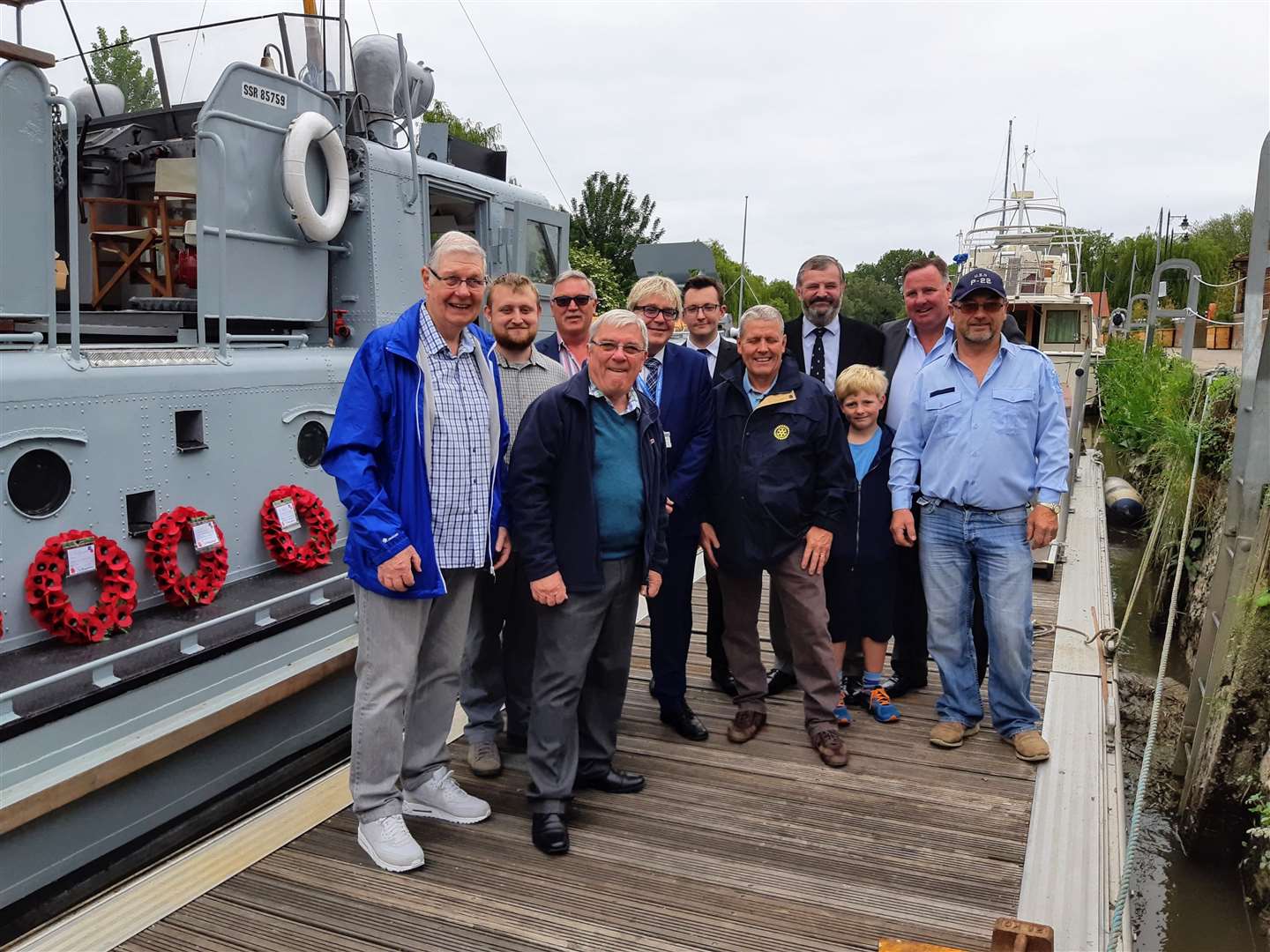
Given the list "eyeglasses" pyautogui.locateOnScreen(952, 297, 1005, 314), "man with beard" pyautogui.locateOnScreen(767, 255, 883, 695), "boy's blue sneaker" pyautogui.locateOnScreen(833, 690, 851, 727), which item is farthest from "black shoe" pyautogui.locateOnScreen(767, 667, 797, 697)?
"eyeglasses" pyautogui.locateOnScreen(952, 297, 1005, 314)

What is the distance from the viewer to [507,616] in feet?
13.2

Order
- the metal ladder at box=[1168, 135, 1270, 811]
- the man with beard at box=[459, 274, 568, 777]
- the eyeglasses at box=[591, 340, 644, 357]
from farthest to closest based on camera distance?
the metal ladder at box=[1168, 135, 1270, 811] < the man with beard at box=[459, 274, 568, 777] < the eyeglasses at box=[591, 340, 644, 357]

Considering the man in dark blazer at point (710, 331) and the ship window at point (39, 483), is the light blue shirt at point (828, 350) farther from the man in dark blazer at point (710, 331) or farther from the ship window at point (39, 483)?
the ship window at point (39, 483)

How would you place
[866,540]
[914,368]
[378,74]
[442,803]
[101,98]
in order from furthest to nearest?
1. [101,98]
2. [378,74]
3. [914,368]
4. [866,540]
5. [442,803]

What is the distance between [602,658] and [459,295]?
4.79 feet

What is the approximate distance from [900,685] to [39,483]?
13.7ft

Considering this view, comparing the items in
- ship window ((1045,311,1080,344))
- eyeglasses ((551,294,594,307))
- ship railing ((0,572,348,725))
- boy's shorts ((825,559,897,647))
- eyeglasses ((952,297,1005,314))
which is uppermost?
ship window ((1045,311,1080,344))

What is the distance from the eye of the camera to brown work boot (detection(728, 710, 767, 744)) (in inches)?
171

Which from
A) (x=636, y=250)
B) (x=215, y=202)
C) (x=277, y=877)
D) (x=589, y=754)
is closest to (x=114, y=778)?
(x=277, y=877)

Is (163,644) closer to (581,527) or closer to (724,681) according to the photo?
(581,527)

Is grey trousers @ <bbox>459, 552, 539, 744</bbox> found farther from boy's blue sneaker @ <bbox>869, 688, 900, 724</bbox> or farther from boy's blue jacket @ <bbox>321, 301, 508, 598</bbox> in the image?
boy's blue sneaker @ <bbox>869, 688, 900, 724</bbox>

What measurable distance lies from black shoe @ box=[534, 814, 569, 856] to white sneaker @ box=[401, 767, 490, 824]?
0.27 m

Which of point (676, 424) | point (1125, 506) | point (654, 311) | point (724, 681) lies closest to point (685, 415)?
point (676, 424)

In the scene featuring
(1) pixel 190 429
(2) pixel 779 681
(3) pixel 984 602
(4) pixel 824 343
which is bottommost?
(2) pixel 779 681
